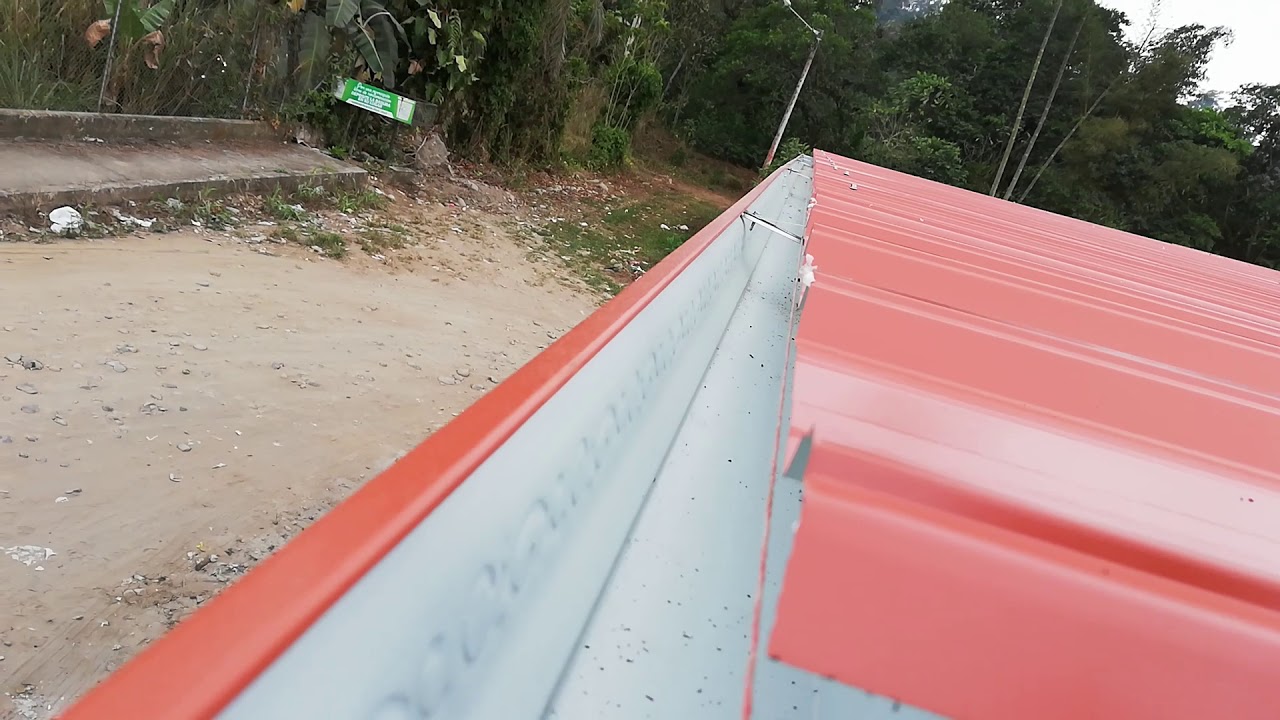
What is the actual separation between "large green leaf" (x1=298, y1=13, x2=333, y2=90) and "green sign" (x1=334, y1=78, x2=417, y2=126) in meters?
0.27

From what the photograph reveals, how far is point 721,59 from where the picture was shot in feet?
87.7

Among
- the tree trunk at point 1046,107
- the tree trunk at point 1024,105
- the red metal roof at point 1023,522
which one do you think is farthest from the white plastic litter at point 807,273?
the tree trunk at point 1046,107

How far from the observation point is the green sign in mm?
8398

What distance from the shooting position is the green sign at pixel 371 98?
8398 mm

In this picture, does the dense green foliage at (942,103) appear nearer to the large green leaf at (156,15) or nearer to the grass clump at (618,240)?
the grass clump at (618,240)

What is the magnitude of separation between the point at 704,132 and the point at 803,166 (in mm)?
20702

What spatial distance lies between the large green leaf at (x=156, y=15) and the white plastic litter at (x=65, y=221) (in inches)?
98.2

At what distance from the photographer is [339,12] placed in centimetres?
793

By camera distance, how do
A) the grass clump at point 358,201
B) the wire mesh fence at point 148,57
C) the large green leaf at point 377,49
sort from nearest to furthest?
the wire mesh fence at point 148,57 → the grass clump at point 358,201 → the large green leaf at point 377,49

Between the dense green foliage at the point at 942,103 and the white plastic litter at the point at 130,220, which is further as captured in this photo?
the dense green foliage at the point at 942,103

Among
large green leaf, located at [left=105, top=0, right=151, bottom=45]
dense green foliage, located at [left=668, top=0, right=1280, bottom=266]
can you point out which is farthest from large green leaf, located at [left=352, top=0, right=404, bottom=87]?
dense green foliage, located at [left=668, top=0, right=1280, bottom=266]

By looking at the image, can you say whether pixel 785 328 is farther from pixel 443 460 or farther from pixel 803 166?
pixel 803 166

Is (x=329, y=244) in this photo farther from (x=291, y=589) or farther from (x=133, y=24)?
(x=291, y=589)

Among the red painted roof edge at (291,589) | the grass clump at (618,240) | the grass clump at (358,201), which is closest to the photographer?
the red painted roof edge at (291,589)
